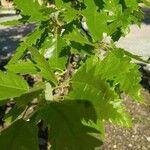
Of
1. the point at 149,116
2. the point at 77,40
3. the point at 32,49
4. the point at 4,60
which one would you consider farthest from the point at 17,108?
the point at 4,60

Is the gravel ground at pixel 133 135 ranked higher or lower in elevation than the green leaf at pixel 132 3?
lower

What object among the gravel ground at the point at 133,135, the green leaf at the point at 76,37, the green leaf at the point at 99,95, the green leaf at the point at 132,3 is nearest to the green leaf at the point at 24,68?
the green leaf at the point at 99,95

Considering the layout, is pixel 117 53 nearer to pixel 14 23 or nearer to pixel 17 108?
pixel 14 23

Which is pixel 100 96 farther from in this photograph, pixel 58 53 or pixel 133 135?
pixel 133 135

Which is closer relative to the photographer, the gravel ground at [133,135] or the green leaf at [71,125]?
the green leaf at [71,125]

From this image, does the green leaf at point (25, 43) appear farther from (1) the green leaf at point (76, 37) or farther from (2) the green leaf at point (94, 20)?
(2) the green leaf at point (94, 20)

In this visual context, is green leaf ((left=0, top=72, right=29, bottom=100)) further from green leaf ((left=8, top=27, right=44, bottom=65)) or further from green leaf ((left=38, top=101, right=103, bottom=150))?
green leaf ((left=8, top=27, right=44, bottom=65))
